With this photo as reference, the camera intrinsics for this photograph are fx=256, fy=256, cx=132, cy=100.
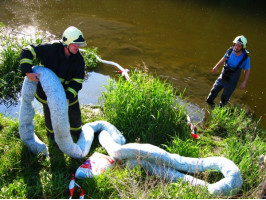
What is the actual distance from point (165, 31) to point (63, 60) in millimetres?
7452

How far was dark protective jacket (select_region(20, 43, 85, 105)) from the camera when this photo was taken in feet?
11.3

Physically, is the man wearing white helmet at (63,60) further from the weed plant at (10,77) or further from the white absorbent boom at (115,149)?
the weed plant at (10,77)

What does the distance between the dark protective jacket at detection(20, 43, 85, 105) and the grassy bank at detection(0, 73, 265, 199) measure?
3.15ft

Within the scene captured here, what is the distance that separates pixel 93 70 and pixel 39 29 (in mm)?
3579

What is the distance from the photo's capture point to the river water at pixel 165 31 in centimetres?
707

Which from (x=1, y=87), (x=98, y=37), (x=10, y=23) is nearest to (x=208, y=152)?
(x=1, y=87)

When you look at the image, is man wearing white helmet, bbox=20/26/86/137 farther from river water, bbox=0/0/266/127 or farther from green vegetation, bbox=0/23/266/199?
river water, bbox=0/0/266/127

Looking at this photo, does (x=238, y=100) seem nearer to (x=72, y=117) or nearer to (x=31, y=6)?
(x=72, y=117)

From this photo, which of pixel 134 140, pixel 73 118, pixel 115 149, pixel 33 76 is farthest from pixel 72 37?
pixel 134 140

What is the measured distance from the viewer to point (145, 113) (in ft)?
14.7

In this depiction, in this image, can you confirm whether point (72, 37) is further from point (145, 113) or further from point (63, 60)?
point (145, 113)

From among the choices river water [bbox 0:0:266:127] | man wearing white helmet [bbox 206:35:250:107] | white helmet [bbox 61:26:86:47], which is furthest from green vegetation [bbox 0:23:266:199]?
white helmet [bbox 61:26:86:47]

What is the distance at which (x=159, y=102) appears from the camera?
4570 millimetres

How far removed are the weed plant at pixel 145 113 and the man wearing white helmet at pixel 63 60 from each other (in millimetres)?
959
